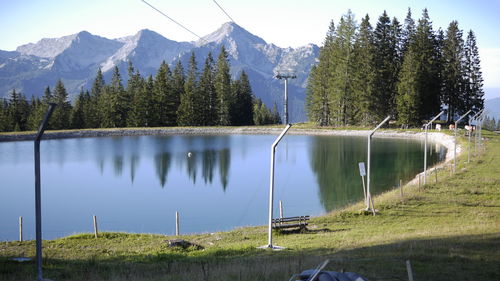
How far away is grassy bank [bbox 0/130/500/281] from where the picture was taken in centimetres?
891

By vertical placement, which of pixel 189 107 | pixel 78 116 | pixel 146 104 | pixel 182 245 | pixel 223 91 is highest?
pixel 223 91

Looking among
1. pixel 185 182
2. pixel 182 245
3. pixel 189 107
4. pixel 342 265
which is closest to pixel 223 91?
pixel 189 107

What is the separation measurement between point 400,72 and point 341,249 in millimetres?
59688

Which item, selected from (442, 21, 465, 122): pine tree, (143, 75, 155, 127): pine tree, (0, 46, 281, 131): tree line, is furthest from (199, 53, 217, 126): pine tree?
(442, 21, 465, 122): pine tree

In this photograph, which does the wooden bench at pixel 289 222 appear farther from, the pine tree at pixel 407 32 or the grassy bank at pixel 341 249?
the pine tree at pixel 407 32

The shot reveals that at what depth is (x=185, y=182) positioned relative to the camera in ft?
113

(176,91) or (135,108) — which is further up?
(176,91)

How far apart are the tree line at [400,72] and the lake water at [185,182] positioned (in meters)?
10.6

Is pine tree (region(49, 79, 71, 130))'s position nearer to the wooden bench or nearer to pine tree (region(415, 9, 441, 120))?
pine tree (region(415, 9, 441, 120))

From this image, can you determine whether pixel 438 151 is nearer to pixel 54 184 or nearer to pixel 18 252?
pixel 54 184

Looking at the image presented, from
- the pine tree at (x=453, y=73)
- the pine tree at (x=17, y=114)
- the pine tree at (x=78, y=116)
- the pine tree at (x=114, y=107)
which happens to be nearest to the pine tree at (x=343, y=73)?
the pine tree at (x=453, y=73)

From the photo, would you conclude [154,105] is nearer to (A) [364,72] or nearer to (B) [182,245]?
(A) [364,72]

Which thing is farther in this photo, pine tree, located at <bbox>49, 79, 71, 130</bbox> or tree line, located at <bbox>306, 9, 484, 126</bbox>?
pine tree, located at <bbox>49, 79, 71, 130</bbox>

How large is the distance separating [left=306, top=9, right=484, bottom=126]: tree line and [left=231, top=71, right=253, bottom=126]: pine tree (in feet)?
66.1
